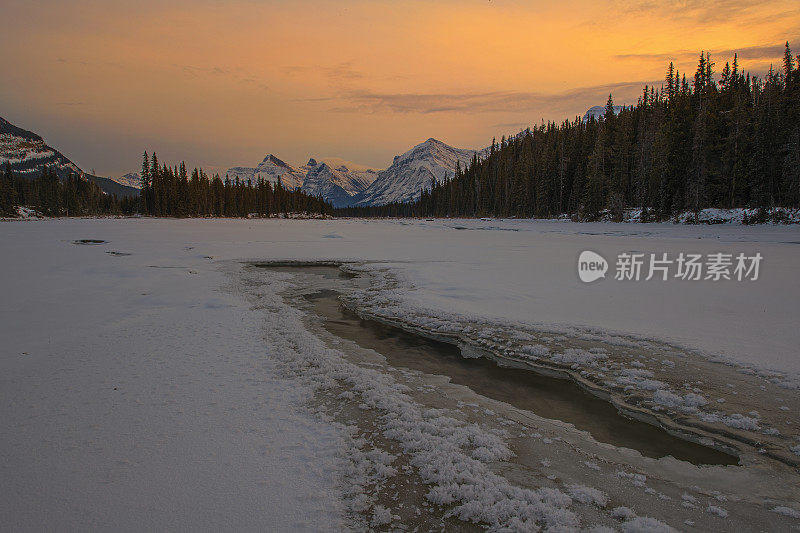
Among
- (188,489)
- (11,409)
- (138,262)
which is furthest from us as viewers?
(138,262)

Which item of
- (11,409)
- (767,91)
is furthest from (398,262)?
(767,91)

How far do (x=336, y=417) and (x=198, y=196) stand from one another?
110m

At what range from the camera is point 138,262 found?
15672 mm

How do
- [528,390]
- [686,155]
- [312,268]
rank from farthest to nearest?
1. [686,155]
2. [312,268]
3. [528,390]

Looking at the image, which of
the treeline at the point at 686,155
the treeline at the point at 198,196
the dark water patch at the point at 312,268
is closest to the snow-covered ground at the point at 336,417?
the dark water patch at the point at 312,268

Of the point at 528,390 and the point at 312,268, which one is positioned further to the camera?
the point at 312,268

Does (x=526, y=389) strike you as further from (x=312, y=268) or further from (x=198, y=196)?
(x=198, y=196)

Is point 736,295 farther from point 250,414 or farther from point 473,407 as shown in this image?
point 250,414

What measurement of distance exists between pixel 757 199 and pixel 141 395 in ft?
191

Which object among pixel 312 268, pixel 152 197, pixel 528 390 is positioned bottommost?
pixel 528 390

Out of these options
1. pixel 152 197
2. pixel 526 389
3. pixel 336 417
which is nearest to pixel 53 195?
pixel 152 197

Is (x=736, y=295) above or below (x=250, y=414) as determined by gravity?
above

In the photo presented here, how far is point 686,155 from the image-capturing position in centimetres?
5134

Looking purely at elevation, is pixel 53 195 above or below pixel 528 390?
above
